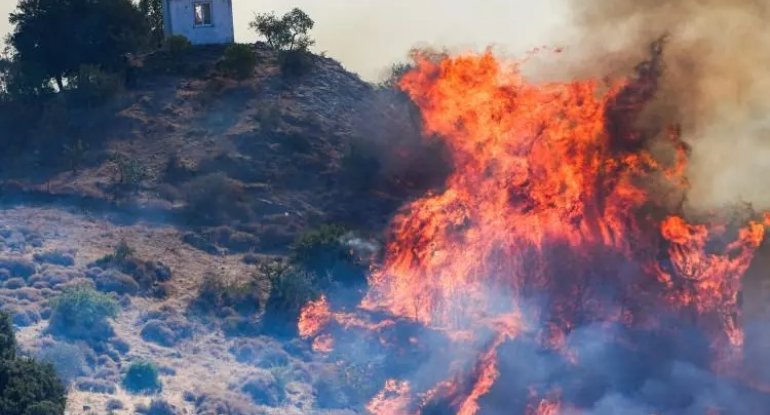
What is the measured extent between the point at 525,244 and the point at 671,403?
25.6ft

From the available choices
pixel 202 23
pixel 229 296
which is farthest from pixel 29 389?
pixel 202 23

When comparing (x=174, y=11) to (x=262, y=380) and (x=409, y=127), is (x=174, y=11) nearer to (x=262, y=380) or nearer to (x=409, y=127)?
(x=409, y=127)

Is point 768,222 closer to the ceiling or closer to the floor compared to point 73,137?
closer to the floor

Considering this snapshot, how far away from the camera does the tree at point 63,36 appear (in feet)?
230

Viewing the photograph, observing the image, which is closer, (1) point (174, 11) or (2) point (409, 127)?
(2) point (409, 127)

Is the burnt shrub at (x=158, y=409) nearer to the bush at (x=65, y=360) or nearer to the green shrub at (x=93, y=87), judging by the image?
the bush at (x=65, y=360)

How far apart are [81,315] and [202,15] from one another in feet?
95.3

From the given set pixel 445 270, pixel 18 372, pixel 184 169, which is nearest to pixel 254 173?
pixel 184 169

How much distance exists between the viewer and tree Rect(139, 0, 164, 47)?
7500cm

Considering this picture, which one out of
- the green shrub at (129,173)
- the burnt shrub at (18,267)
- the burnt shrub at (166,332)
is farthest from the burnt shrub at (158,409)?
the green shrub at (129,173)

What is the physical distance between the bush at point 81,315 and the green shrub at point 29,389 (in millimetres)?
5032

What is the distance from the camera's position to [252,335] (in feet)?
161

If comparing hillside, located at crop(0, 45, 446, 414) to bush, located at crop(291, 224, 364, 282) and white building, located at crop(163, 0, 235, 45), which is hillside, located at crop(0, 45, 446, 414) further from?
bush, located at crop(291, 224, 364, 282)

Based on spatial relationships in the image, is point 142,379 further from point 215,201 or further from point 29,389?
point 215,201
